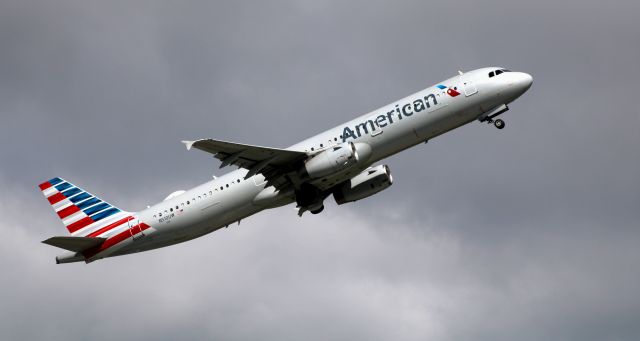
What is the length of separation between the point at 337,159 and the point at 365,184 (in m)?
8.48

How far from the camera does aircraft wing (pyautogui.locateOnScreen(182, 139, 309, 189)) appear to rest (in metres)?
54.9

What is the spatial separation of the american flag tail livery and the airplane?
0.23 feet

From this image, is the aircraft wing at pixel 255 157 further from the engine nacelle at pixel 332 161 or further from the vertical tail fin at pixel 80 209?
the vertical tail fin at pixel 80 209

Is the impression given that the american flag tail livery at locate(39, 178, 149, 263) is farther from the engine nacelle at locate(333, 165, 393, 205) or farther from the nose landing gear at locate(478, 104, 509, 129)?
the nose landing gear at locate(478, 104, 509, 129)

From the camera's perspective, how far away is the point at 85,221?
213 ft

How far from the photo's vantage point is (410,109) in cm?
5753

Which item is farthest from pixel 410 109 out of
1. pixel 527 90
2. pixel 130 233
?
pixel 130 233

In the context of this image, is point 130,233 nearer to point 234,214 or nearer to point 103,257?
point 103,257

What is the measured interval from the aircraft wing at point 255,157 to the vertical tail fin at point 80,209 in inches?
427

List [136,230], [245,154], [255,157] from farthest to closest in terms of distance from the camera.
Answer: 1. [136,230]
2. [255,157]
3. [245,154]

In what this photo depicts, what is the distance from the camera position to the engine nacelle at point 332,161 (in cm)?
5666

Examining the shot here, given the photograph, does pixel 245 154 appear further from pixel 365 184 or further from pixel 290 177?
pixel 365 184

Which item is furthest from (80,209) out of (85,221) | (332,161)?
(332,161)

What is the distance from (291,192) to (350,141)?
19.1 ft
